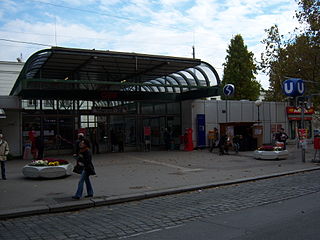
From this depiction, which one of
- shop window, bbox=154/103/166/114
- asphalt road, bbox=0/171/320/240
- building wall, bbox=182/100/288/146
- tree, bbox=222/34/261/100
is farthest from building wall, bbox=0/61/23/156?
tree, bbox=222/34/261/100

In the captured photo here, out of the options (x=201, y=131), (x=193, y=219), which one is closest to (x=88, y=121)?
(x=201, y=131)

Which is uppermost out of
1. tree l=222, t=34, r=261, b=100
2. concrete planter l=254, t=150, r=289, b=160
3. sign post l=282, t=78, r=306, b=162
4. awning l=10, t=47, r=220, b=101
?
tree l=222, t=34, r=261, b=100

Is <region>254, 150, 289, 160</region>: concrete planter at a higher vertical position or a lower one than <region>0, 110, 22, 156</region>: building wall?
lower

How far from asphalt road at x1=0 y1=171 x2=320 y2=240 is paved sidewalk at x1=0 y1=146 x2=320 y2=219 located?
0.42m

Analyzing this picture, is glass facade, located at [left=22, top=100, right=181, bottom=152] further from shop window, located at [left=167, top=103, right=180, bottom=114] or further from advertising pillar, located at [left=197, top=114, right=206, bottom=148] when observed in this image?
advertising pillar, located at [left=197, top=114, right=206, bottom=148]

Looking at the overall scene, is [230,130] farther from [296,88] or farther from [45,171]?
[45,171]

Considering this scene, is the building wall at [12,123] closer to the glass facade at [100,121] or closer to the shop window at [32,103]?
the glass facade at [100,121]

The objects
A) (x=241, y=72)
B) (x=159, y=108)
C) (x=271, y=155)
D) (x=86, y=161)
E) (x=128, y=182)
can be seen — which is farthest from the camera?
(x=241, y=72)

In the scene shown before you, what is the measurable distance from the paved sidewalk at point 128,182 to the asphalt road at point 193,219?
42cm

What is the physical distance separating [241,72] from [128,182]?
37284 mm

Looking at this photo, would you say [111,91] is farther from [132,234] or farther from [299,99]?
[132,234]

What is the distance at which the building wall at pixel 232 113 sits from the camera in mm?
26000

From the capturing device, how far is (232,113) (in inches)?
1094

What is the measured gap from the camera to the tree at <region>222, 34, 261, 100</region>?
151 feet
